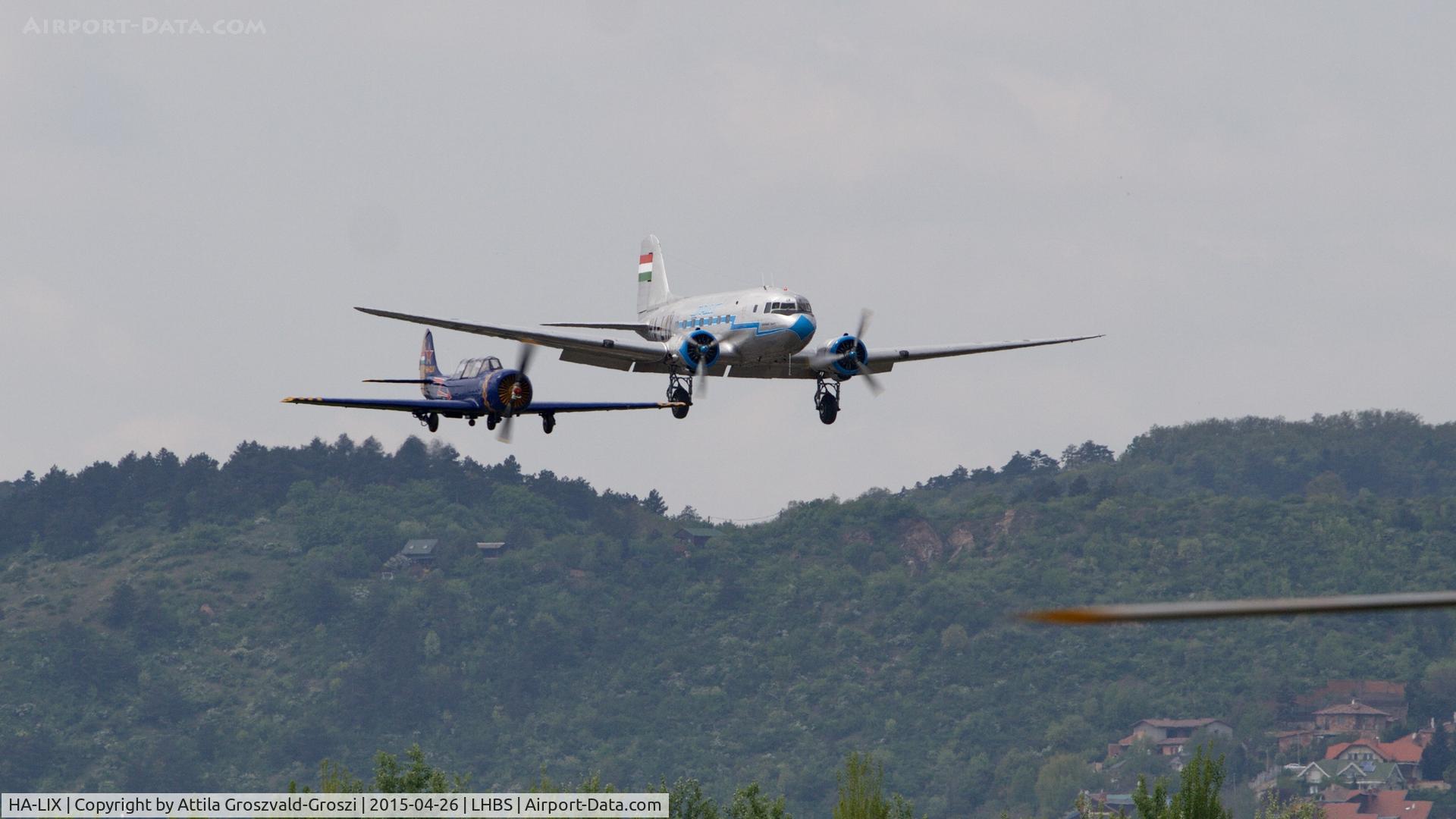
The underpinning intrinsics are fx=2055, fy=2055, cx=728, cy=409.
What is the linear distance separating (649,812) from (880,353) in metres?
30.9

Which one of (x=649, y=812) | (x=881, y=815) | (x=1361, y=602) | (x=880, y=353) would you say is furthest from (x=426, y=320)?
(x=1361, y=602)

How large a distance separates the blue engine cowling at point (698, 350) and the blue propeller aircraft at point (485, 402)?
221cm

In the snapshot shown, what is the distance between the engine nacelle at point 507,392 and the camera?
5262 centimetres

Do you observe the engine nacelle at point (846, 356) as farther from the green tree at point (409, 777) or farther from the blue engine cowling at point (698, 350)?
the green tree at point (409, 777)

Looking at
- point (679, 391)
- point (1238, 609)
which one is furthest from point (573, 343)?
point (1238, 609)

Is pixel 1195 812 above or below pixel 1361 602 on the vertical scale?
below

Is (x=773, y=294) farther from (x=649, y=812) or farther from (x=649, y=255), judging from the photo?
(x=649, y=812)

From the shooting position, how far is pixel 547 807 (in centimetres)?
5691

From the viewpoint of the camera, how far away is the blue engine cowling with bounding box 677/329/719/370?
57469 mm

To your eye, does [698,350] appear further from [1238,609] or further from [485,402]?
[1238,609]

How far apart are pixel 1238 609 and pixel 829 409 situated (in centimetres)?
5190

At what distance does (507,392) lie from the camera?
52656 millimetres

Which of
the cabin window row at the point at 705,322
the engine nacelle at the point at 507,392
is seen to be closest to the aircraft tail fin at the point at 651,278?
the cabin window row at the point at 705,322

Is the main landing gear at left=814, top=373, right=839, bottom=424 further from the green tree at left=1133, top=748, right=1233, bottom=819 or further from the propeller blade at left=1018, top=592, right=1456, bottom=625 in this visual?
the propeller blade at left=1018, top=592, right=1456, bottom=625
